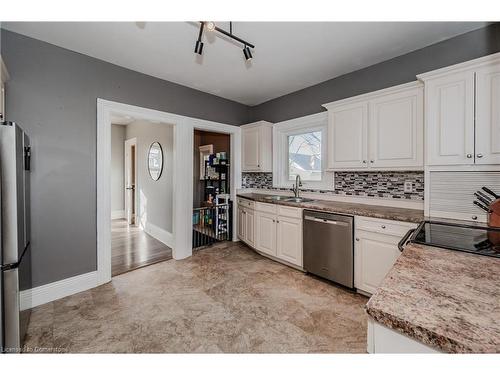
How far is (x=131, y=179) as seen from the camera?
5.69m

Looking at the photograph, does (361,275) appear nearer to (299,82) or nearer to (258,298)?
(258,298)

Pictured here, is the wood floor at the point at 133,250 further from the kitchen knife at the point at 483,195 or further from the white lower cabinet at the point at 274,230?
the kitchen knife at the point at 483,195

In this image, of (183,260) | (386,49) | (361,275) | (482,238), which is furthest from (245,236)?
(386,49)

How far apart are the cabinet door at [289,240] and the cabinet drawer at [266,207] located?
148mm

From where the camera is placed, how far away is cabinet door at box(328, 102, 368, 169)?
2.50 metres

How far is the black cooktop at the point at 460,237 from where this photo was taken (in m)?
1.15

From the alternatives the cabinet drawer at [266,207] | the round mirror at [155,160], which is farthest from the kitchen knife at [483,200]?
the round mirror at [155,160]

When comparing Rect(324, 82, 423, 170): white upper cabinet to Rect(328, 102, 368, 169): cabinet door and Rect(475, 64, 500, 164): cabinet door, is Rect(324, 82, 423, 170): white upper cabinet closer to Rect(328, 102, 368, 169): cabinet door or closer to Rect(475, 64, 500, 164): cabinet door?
Rect(328, 102, 368, 169): cabinet door

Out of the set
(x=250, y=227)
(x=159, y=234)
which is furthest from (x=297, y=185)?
(x=159, y=234)

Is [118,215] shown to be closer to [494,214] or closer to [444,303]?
[444,303]

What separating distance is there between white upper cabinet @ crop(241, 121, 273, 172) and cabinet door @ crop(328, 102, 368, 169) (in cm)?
121

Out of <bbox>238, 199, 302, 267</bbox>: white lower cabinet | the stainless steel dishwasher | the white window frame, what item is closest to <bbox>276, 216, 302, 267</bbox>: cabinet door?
<bbox>238, 199, 302, 267</bbox>: white lower cabinet

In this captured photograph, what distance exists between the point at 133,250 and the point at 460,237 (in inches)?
158

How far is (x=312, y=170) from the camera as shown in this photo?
11.2 ft
